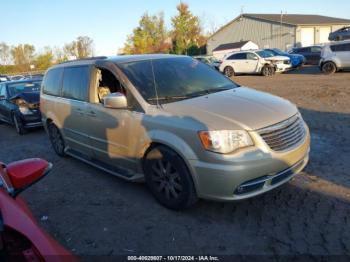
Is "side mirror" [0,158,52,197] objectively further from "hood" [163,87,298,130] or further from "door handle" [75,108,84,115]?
"door handle" [75,108,84,115]

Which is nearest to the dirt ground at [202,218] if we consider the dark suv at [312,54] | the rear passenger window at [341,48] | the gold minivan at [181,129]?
the gold minivan at [181,129]

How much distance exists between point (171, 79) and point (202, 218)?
1.89 meters

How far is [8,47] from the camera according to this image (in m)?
68.2

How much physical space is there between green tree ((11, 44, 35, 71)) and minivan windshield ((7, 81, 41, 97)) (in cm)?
6018

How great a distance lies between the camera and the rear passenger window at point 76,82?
5.26 m

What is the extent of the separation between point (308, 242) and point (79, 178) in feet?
12.1

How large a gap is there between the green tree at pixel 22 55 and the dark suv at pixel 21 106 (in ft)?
198

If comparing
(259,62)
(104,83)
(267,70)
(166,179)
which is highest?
(104,83)

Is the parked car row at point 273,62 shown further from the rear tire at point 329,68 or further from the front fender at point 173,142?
the front fender at point 173,142

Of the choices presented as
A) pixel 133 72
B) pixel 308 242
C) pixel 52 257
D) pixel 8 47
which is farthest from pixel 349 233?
pixel 8 47

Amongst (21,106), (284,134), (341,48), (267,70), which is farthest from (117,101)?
(267,70)

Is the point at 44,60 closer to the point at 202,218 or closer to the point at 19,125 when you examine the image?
the point at 19,125

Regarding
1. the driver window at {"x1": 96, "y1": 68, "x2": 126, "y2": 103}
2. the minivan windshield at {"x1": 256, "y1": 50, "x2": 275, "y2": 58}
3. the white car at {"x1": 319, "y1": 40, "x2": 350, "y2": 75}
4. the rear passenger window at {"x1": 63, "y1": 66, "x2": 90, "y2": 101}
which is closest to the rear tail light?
the driver window at {"x1": 96, "y1": 68, "x2": 126, "y2": 103}

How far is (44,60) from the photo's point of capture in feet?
224
